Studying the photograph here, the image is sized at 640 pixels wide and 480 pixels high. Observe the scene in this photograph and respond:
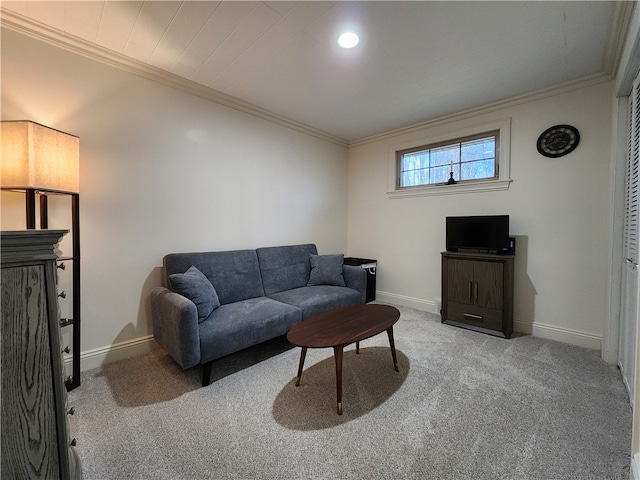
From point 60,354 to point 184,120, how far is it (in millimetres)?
2430

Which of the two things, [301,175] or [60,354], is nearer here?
[60,354]

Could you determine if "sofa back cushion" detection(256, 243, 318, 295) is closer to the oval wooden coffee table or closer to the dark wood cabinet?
the oval wooden coffee table

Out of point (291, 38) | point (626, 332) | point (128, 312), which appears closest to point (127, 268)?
point (128, 312)

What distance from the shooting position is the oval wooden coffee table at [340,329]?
168cm

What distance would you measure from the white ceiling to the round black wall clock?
451mm

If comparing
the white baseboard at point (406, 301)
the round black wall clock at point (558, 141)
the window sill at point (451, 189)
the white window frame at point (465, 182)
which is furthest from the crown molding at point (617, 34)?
the white baseboard at point (406, 301)

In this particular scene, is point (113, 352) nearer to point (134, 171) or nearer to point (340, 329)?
point (134, 171)

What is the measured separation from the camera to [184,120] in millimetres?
2650

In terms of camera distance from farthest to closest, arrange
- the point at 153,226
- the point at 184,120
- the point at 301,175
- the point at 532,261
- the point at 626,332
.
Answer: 1. the point at 301,175
2. the point at 532,261
3. the point at 184,120
4. the point at 153,226
5. the point at 626,332

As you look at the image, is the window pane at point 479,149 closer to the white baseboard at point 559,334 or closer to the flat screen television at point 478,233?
the flat screen television at point 478,233

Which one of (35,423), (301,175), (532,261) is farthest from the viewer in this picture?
(301,175)

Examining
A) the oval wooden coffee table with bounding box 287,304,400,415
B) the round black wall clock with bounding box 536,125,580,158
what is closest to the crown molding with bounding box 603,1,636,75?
the round black wall clock with bounding box 536,125,580,158

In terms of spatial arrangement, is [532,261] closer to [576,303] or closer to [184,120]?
[576,303]

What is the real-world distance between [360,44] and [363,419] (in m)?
2.57
